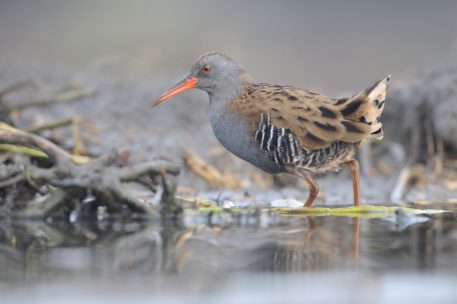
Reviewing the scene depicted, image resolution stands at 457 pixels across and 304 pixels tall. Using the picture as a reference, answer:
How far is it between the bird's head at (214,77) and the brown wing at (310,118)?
41 centimetres

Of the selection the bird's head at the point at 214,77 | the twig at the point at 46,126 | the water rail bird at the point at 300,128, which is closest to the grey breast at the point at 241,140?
the water rail bird at the point at 300,128

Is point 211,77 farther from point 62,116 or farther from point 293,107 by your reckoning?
point 62,116

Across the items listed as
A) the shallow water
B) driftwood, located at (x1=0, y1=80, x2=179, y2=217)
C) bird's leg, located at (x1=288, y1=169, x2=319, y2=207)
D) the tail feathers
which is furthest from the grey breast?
the shallow water

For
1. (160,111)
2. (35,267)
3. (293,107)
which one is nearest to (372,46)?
(160,111)

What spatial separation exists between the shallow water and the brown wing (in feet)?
3.11

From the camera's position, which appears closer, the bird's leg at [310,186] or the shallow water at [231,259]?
the shallow water at [231,259]

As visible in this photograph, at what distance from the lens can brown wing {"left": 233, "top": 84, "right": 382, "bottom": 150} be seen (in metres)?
6.86

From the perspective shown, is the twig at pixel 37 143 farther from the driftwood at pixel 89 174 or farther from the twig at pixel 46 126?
the twig at pixel 46 126

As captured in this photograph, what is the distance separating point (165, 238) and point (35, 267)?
1.08 meters

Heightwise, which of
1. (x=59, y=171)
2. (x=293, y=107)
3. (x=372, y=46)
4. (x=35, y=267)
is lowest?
(x=35, y=267)

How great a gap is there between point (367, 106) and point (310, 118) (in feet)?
1.37

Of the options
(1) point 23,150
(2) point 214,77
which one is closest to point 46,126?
(1) point 23,150

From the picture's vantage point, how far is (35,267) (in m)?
4.15

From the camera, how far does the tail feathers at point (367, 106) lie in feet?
22.6
